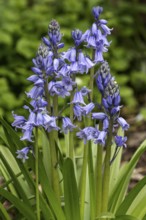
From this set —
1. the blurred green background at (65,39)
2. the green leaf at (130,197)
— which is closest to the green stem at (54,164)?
the green leaf at (130,197)

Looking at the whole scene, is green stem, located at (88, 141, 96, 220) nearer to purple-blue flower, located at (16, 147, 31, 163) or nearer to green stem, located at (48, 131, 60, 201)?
green stem, located at (48, 131, 60, 201)

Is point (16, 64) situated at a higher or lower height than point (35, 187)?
higher

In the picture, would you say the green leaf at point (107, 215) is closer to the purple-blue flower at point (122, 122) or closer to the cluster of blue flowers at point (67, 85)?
the cluster of blue flowers at point (67, 85)

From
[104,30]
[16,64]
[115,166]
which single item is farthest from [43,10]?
[104,30]

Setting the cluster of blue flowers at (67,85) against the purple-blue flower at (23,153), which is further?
the purple-blue flower at (23,153)

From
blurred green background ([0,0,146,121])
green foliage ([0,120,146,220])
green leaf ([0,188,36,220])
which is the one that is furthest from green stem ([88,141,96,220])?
blurred green background ([0,0,146,121])

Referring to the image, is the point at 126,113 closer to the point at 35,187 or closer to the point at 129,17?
the point at 129,17
